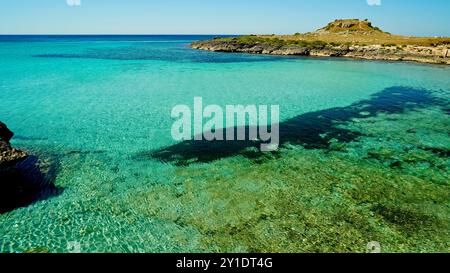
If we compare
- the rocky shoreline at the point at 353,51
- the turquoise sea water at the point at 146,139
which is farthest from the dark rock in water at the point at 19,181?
the rocky shoreline at the point at 353,51

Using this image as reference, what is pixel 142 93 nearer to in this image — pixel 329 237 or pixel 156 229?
pixel 156 229

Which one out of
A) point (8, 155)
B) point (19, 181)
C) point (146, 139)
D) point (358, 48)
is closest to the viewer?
point (19, 181)

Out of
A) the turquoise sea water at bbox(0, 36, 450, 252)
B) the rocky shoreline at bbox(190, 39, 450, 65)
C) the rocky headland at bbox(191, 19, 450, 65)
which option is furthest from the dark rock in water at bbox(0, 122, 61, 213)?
the rocky headland at bbox(191, 19, 450, 65)

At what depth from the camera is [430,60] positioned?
173 feet

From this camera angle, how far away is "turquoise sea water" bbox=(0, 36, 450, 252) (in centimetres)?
927

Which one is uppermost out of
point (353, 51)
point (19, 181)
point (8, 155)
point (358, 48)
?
point (358, 48)

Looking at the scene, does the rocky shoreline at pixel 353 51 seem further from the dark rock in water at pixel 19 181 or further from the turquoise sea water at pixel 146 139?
the dark rock in water at pixel 19 181

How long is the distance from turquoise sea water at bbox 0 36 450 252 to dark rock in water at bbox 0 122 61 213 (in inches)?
15.7

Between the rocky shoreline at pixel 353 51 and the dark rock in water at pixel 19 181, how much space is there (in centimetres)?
6002

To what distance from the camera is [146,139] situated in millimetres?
16875

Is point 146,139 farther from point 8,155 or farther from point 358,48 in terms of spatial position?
point 358,48

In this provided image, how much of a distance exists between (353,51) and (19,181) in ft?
218

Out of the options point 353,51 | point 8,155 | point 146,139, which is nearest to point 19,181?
point 8,155
